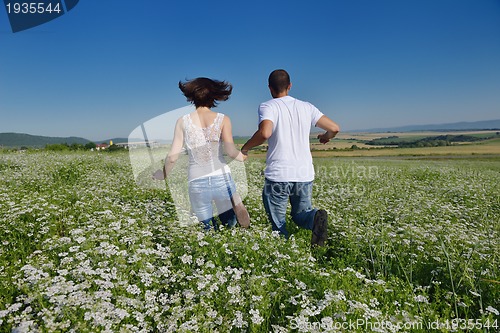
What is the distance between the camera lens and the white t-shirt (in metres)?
4.69

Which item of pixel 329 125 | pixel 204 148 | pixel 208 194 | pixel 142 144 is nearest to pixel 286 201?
pixel 208 194

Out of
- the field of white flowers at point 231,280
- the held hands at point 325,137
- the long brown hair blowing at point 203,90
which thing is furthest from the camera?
the held hands at point 325,137

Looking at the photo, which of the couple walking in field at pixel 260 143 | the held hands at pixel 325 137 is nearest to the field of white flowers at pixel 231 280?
the couple walking in field at pixel 260 143

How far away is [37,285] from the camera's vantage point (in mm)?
3082

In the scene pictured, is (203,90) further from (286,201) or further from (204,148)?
(286,201)

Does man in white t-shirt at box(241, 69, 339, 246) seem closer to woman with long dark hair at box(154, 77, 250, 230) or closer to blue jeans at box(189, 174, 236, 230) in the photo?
woman with long dark hair at box(154, 77, 250, 230)

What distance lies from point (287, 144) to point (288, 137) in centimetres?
11

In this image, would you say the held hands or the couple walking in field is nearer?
the couple walking in field

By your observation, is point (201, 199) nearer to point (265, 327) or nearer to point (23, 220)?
point (265, 327)

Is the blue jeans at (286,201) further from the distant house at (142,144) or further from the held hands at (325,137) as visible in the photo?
the distant house at (142,144)

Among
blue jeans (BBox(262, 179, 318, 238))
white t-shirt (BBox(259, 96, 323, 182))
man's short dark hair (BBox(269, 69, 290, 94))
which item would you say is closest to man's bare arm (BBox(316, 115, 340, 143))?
white t-shirt (BBox(259, 96, 323, 182))

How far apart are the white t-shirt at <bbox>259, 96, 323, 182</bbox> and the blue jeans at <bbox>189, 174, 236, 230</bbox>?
710 millimetres

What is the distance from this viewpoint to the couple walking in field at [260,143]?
4531 mm

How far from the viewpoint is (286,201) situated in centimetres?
496
